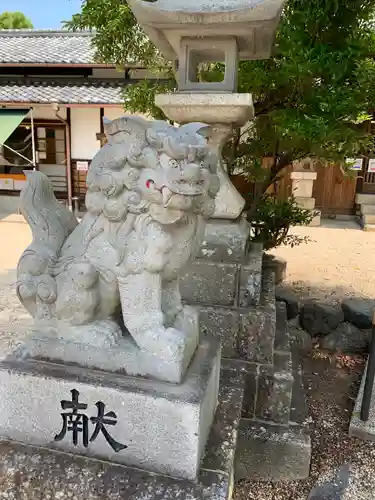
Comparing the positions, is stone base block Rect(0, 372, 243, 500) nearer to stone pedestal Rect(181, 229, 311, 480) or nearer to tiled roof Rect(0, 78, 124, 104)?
stone pedestal Rect(181, 229, 311, 480)

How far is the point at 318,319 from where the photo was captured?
14.0 ft

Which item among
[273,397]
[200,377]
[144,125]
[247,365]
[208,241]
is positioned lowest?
[273,397]

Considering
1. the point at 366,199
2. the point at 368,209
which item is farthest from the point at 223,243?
the point at 366,199

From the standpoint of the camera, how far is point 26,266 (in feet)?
5.49

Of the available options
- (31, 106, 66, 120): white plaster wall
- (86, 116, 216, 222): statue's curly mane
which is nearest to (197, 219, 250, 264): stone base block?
(86, 116, 216, 222): statue's curly mane

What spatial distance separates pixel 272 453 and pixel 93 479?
1.27m

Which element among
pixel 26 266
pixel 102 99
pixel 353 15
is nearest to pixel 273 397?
pixel 26 266

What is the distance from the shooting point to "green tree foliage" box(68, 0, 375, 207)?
274 centimetres

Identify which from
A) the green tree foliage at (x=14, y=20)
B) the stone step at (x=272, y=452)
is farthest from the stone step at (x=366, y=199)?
the green tree foliage at (x=14, y=20)

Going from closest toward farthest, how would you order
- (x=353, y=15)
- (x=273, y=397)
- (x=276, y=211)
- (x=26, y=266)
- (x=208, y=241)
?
(x=26, y=266) < (x=273, y=397) < (x=208, y=241) < (x=353, y=15) < (x=276, y=211)

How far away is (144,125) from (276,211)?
10.3 feet

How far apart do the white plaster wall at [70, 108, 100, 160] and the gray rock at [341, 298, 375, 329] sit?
296 inches

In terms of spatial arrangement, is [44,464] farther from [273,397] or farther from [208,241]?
[208,241]

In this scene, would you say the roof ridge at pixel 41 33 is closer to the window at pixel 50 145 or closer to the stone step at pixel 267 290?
the window at pixel 50 145
